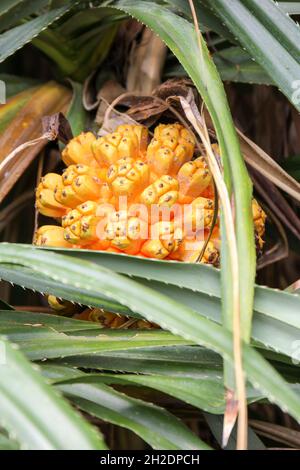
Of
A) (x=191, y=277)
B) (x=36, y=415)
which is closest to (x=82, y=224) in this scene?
(x=191, y=277)

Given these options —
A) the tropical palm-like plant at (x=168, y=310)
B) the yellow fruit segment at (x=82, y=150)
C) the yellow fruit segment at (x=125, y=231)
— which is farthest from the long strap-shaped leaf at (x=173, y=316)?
the yellow fruit segment at (x=82, y=150)

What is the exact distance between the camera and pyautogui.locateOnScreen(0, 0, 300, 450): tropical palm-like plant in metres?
0.47

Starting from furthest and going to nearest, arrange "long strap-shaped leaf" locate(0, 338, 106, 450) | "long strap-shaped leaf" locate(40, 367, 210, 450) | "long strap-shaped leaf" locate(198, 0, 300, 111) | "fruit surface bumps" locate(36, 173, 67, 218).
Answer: "fruit surface bumps" locate(36, 173, 67, 218), "long strap-shaped leaf" locate(198, 0, 300, 111), "long strap-shaped leaf" locate(40, 367, 210, 450), "long strap-shaped leaf" locate(0, 338, 106, 450)

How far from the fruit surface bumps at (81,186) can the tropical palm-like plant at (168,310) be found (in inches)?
3.2

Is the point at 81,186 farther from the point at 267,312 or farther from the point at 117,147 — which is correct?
the point at 267,312

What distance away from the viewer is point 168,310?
1.63 ft

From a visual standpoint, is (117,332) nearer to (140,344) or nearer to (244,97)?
(140,344)

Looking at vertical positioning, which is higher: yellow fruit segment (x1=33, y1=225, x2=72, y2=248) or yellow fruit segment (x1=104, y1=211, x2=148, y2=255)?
yellow fruit segment (x1=33, y1=225, x2=72, y2=248)

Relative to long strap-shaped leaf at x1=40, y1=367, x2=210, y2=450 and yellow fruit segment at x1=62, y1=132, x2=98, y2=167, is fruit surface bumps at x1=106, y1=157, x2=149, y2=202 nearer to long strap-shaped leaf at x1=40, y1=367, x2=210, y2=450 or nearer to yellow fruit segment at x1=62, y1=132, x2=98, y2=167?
yellow fruit segment at x1=62, y1=132, x2=98, y2=167

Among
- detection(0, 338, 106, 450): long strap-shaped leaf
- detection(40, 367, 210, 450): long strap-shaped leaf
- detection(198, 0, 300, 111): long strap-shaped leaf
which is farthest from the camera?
detection(198, 0, 300, 111): long strap-shaped leaf

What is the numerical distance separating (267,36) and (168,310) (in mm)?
364

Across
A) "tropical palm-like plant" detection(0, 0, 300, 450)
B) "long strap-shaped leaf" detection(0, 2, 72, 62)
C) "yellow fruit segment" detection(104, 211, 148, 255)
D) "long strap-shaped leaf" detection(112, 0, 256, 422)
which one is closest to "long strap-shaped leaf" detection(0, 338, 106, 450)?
"tropical palm-like plant" detection(0, 0, 300, 450)

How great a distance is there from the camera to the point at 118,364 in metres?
0.65
